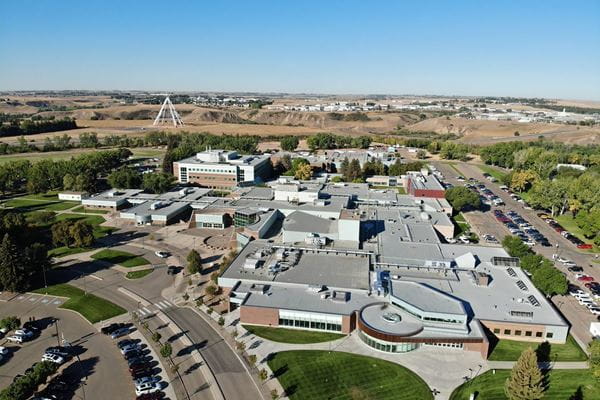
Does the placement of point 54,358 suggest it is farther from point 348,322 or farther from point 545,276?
point 545,276

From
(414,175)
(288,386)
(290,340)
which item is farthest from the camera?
(414,175)

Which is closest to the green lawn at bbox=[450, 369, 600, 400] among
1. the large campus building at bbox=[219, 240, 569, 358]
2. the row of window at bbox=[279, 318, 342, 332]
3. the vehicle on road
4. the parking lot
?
the large campus building at bbox=[219, 240, 569, 358]

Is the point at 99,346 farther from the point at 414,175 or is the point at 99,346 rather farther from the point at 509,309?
the point at 414,175

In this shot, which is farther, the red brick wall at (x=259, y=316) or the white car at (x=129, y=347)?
the red brick wall at (x=259, y=316)

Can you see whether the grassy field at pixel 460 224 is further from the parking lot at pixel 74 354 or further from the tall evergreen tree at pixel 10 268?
the tall evergreen tree at pixel 10 268

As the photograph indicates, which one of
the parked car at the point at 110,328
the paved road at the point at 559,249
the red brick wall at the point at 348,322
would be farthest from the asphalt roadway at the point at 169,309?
the paved road at the point at 559,249

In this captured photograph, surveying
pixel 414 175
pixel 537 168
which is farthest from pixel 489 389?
pixel 537 168
